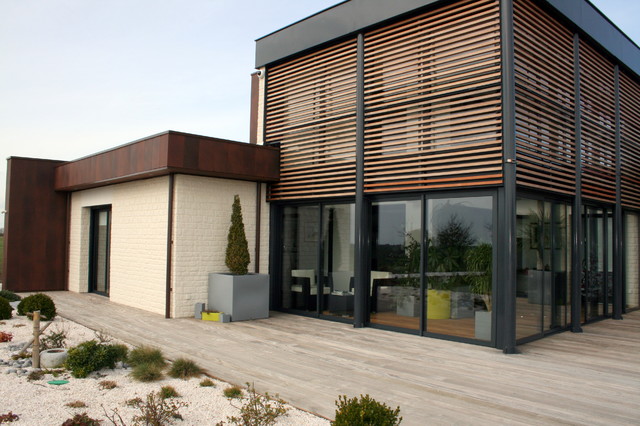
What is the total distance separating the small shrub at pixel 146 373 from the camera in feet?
16.5

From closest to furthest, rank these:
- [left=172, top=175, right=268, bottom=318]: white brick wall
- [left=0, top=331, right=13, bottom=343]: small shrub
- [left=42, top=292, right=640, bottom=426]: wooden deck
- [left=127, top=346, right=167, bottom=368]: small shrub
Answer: [left=42, top=292, right=640, bottom=426]: wooden deck → [left=127, top=346, right=167, bottom=368]: small shrub → [left=0, top=331, right=13, bottom=343]: small shrub → [left=172, top=175, right=268, bottom=318]: white brick wall

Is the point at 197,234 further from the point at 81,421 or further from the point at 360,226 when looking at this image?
the point at 81,421

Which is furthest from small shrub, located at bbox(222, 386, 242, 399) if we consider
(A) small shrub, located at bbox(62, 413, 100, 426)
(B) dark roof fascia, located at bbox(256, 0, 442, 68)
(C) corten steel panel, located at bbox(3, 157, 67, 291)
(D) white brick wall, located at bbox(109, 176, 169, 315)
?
(C) corten steel panel, located at bbox(3, 157, 67, 291)

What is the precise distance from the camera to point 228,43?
13227mm

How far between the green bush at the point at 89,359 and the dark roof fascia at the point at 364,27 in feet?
20.6

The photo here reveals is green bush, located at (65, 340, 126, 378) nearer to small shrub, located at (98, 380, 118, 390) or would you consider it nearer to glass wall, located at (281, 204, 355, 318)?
small shrub, located at (98, 380, 118, 390)

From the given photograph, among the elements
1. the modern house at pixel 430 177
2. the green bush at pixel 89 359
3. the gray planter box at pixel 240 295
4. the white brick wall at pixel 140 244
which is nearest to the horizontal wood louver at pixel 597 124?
the modern house at pixel 430 177

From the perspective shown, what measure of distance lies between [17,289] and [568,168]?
1257cm

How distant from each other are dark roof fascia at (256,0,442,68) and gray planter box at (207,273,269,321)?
4.43 metres

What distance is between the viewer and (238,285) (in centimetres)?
895

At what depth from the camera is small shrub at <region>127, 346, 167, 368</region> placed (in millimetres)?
5445

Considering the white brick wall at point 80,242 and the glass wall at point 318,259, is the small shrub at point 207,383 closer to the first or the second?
the glass wall at point 318,259

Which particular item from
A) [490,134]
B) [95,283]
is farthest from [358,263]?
[95,283]

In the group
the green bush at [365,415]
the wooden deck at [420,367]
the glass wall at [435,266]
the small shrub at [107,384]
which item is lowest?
the wooden deck at [420,367]
